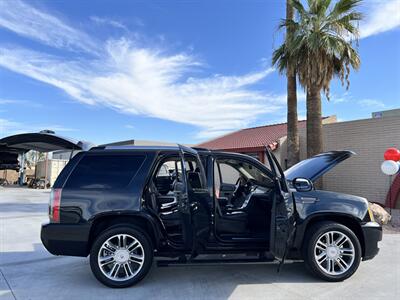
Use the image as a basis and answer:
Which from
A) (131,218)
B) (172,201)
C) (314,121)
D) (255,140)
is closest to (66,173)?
(131,218)

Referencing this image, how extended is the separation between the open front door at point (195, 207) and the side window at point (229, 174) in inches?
39.4

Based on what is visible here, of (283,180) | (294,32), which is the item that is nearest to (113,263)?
(283,180)

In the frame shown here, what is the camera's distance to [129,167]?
4477 mm

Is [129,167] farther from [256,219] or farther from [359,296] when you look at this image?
[359,296]

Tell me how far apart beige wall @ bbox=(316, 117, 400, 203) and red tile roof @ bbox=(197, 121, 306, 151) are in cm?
315

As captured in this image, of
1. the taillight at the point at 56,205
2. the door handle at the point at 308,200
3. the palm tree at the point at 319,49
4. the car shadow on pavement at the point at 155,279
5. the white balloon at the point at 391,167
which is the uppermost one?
the palm tree at the point at 319,49

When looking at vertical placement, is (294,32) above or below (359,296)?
above

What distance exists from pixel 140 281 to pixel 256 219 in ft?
6.01

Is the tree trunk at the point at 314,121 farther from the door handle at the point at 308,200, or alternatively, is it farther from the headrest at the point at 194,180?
the headrest at the point at 194,180

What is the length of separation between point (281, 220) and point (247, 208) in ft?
2.65

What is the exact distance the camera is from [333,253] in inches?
180

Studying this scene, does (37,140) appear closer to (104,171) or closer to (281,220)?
(104,171)

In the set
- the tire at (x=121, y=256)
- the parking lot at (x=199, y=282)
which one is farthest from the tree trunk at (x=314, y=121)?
the tire at (x=121, y=256)

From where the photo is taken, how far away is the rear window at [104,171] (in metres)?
4.34
